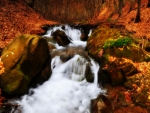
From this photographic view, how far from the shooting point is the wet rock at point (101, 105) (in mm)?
6938

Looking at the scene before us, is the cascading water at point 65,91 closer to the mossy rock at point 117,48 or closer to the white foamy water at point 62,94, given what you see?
the white foamy water at point 62,94

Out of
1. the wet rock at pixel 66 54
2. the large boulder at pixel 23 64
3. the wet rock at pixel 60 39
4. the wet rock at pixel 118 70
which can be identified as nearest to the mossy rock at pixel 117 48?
the wet rock at pixel 118 70

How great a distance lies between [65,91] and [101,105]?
6.53 ft

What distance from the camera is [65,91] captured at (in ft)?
27.7

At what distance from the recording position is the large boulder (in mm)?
7324


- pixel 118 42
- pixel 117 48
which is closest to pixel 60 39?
pixel 118 42

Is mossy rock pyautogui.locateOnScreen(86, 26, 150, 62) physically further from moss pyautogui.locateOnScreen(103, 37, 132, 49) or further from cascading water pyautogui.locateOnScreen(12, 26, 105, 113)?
cascading water pyautogui.locateOnScreen(12, 26, 105, 113)

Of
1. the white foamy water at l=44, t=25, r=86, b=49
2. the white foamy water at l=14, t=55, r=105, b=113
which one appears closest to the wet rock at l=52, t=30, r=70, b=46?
the white foamy water at l=44, t=25, r=86, b=49

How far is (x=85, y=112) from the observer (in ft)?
23.9

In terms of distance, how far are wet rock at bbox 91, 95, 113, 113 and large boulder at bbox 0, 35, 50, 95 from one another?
2827 millimetres

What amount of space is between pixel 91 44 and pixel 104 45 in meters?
1.57

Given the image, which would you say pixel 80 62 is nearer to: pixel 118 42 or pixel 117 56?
pixel 117 56

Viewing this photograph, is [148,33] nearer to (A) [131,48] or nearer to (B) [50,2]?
(A) [131,48]

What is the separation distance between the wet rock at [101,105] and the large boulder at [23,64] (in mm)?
2827
